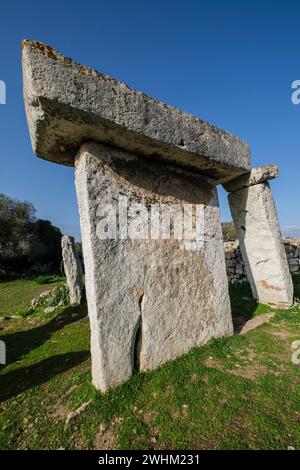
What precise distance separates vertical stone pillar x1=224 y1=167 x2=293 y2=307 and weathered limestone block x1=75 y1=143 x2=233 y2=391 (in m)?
1.43

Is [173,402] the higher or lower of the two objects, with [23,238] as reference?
lower

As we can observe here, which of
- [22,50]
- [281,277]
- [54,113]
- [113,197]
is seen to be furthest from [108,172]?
[281,277]

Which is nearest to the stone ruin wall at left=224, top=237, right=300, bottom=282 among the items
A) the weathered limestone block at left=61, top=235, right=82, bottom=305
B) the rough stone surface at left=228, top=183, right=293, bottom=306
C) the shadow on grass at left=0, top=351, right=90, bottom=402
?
the rough stone surface at left=228, top=183, right=293, bottom=306

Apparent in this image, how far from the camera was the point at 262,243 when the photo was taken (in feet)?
15.6

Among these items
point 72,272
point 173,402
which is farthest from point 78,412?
point 72,272

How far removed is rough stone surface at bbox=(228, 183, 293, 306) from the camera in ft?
15.2

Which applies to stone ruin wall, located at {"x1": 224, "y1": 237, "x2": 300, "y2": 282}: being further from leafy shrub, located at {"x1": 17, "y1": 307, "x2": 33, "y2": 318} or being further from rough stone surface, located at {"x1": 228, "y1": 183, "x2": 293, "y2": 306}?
leafy shrub, located at {"x1": 17, "y1": 307, "x2": 33, "y2": 318}

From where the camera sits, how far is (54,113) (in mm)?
2357

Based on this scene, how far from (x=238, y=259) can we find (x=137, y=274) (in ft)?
19.5

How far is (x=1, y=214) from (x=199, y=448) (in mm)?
20389

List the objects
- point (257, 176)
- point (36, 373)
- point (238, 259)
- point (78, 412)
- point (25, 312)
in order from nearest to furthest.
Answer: point (78, 412) < point (36, 373) < point (257, 176) < point (25, 312) < point (238, 259)

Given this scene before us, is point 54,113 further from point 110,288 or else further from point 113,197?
point 110,288

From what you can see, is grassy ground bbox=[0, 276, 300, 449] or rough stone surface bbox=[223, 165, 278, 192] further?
rough stone surface bbox=[223, 165, 278, 192]

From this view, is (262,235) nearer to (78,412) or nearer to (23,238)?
(78,412)
